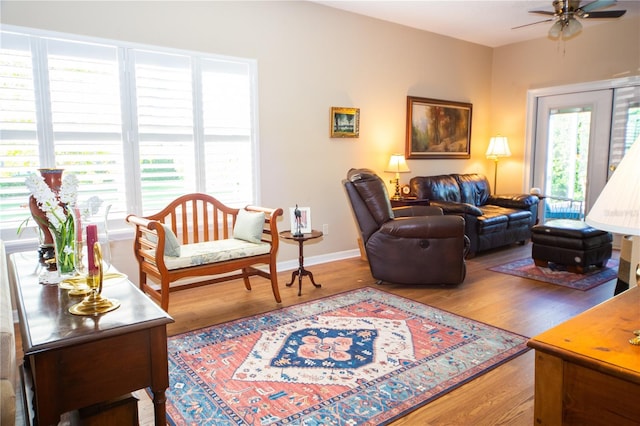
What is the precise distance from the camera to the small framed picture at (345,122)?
4750 mm

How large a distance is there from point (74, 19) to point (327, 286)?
2946 mm

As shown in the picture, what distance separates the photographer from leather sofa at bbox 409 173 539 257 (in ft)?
16.2

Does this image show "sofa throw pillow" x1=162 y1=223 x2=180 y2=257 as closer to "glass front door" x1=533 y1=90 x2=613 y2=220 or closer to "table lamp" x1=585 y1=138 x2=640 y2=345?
"table lamp" x1=585 y1=138 x2=640 y2=345

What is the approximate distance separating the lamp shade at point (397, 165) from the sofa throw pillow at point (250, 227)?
2221 mm

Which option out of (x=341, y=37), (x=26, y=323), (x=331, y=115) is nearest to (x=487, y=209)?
(x=331, y=115)

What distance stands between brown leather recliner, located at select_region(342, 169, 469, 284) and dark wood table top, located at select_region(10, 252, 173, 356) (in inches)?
95.7

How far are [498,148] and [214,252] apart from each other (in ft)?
15.5

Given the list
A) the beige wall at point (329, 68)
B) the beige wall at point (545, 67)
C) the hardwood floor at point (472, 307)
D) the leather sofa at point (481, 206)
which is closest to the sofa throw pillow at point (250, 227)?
the hardwood floor at point (472, 307)

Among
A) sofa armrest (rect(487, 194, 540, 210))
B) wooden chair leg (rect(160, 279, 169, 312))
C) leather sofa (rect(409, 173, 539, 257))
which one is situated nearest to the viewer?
wooden chair leg (rect(160, 279, 169, 312))

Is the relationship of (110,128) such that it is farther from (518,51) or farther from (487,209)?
(518,51)

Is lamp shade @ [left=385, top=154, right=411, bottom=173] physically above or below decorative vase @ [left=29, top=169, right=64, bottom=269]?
above

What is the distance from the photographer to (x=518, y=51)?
20.6 feet

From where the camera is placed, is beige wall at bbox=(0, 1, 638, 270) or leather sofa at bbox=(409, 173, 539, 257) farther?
leather sofa at bbox=(409, 173, 539, 257)

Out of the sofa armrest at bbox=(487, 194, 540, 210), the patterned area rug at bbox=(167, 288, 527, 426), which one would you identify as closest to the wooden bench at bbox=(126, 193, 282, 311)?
the patterned area rug at bbox=(167, 288, 527, 426)
